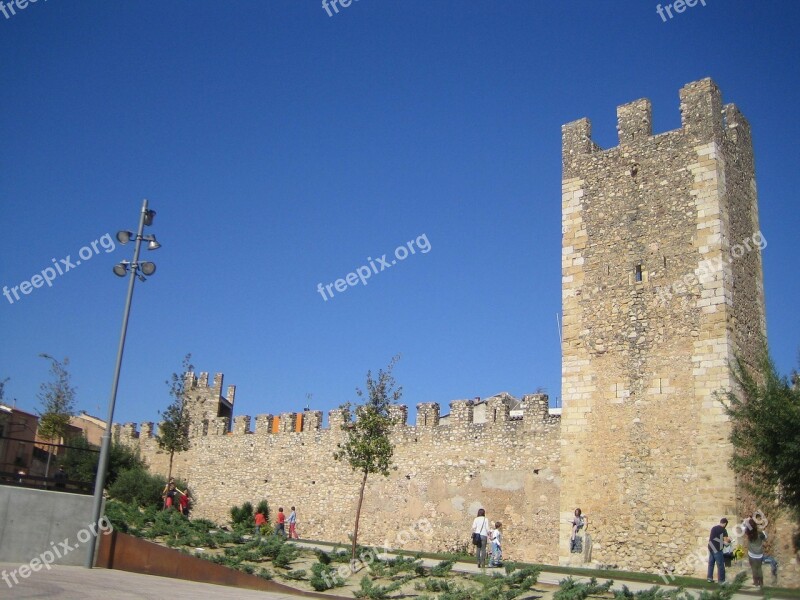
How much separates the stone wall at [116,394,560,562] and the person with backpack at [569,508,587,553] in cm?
351

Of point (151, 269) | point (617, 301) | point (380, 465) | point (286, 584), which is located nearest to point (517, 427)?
point (380, 465)

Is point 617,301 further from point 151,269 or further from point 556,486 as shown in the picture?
point 151,269

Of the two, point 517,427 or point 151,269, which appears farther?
point 517,427

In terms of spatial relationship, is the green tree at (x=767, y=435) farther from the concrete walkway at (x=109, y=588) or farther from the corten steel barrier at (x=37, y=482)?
the corten steel barrier at (x=37, y=482)

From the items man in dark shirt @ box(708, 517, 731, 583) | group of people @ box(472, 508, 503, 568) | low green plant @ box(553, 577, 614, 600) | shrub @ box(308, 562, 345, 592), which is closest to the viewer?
low green plant @ box(553, 577, 614, 600)

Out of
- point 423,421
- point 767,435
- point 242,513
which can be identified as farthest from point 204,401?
point 767,435

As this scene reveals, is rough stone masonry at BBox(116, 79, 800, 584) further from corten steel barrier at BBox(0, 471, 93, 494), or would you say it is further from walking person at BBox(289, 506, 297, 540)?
corten steel barrier at BBox(0, 471, 93, 494)

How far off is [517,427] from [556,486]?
207 centimetres

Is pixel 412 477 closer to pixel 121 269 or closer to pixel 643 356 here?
pixel 643 356

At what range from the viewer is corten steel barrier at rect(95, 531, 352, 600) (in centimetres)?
1316

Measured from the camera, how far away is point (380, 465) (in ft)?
66.4

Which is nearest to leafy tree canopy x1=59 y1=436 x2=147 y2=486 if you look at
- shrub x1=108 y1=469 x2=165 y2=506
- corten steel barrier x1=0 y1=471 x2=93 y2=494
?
shrub x1=108 y1=469 x2=165 y2=506

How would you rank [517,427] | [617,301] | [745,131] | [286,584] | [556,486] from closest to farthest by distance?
[286,584]
[617,301]
[745,131]
[556,486]
[517,427]

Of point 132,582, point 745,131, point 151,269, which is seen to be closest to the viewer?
point 132,582
